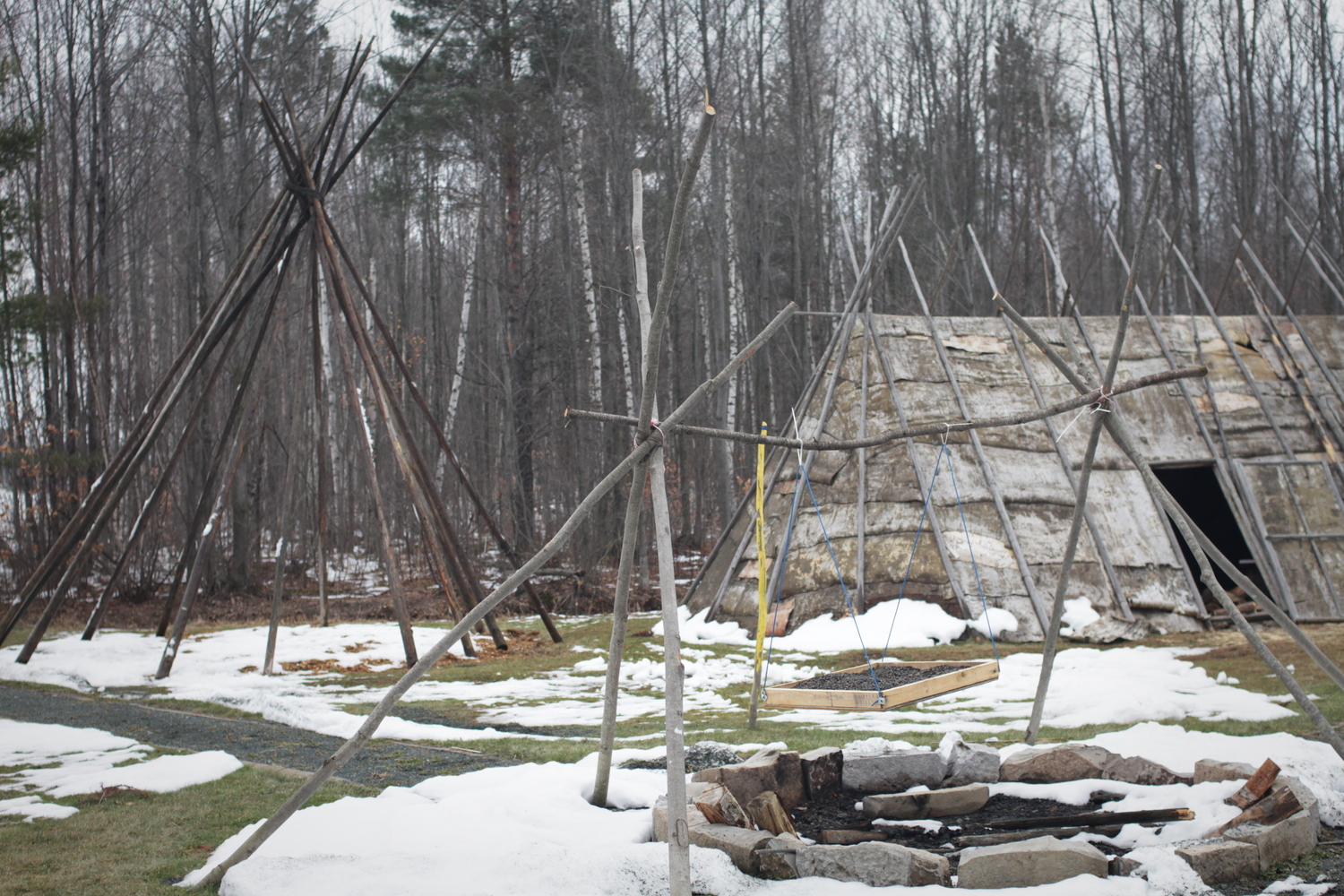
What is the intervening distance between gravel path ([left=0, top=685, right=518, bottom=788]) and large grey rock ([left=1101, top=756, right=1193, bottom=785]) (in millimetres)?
2458

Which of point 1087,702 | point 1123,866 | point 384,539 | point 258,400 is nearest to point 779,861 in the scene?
point 1123,866

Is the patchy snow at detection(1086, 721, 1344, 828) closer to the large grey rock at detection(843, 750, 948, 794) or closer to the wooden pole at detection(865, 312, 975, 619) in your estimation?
the large grey rock at detection(843, 750, 948, 794)

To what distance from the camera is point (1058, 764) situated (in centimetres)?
381

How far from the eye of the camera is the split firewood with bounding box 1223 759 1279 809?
3.18m

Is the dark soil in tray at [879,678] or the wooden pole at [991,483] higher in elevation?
the wooden pole at [991,483]

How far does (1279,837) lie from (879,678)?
200 centimetres

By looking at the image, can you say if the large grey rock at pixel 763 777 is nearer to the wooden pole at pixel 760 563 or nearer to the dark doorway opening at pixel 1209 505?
the wooden pole at pixel 760 563

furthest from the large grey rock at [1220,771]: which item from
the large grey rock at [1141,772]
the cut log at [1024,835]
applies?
the cut log at [1024,835]

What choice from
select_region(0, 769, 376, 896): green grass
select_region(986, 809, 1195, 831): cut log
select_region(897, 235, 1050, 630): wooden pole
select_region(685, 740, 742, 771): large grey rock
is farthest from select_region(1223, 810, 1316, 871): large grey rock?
select_region(897, 235, 1050, 630): wooden pole

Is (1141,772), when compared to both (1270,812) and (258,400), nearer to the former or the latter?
(1270,812)

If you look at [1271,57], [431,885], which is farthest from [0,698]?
[1271,57]

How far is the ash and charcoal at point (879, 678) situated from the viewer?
4.64m

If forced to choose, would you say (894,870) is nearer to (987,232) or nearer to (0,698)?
(0,698)

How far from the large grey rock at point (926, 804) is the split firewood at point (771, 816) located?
43 centimetres
